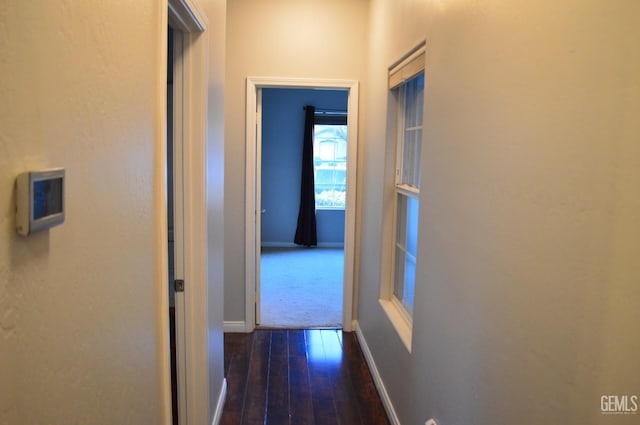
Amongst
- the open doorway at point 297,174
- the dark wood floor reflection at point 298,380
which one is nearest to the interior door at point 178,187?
the dark wood floor reflection at point 298,380

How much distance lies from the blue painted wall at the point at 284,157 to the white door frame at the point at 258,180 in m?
3.45

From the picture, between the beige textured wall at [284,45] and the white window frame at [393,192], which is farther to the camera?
the beige textured wall at [284,45]

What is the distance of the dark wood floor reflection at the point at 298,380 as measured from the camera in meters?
2.86

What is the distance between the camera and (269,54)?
388 cm

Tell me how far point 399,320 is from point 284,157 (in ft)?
16.6

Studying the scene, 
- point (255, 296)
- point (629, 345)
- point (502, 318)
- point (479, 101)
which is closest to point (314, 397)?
point (255, 296)

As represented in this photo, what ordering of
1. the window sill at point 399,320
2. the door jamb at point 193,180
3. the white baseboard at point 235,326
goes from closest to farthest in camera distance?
the door jamb at point 193,180, the window sill at point 399,320, the white baseboard at point 235,326

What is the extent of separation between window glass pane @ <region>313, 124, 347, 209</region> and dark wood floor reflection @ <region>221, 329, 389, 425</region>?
12.7 ft

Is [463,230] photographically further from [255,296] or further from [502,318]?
[255,296]

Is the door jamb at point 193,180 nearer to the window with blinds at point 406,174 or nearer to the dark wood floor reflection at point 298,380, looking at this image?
the dark wood floor reflection at point 298,380

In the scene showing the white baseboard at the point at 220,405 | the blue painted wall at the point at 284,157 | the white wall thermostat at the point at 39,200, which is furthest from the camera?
the blue painted wall at the point at 284,157

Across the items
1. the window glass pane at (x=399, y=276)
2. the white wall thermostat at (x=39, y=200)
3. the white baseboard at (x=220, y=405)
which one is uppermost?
the white wall thermostat at (x=39, y=200)

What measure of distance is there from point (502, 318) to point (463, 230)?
41 centimetres

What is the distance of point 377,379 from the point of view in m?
3.18
